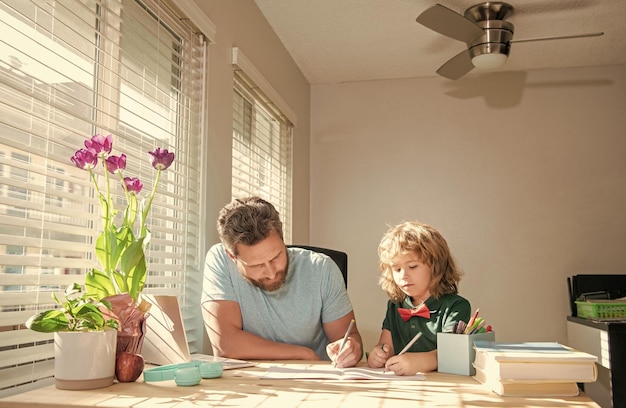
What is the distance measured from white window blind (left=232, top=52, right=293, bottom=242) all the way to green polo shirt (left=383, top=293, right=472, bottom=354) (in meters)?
1.16

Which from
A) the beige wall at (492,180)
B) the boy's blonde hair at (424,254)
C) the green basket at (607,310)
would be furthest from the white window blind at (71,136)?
the green basket at (607,310)

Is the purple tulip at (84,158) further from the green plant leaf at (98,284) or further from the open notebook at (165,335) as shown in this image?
the open notebook at (165,335)

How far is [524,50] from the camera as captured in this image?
3.82 m

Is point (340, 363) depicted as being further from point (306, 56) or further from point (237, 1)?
point (306, 56)

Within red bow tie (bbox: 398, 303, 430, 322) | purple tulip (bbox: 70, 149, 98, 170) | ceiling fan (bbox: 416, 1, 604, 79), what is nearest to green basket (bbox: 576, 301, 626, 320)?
ceiling fan (bbox: 416, 1, 604, 79)

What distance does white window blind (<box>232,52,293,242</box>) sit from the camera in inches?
118

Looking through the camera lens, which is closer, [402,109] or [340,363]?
[340,363]

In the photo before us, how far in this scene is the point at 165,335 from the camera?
156 cm

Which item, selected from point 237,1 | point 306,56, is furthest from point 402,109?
point 237,1

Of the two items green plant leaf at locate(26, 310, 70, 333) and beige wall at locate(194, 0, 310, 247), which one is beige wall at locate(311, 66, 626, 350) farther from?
green plant leaf at locate(26, 310, 70, 333)

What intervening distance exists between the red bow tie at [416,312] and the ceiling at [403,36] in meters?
1.82

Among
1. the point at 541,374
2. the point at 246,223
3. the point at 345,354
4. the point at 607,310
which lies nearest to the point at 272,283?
the point at 246,223

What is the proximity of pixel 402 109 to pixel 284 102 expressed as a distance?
1083 millimetres

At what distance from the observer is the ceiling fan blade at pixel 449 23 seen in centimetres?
270
